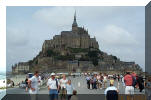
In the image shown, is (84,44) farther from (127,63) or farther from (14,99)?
(14,99)

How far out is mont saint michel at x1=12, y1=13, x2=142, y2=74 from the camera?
486 ft

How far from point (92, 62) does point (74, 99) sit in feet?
475

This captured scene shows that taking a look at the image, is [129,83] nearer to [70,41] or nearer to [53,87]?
[53,87]

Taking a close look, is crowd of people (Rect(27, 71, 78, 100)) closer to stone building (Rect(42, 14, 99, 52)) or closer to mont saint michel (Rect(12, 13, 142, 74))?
mont saint michel (Rect(12, 13, 142, 74))

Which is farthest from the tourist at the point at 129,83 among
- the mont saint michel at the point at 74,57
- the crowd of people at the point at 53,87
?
the mont saint michel at the point at 74,57

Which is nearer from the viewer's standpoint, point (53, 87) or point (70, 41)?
point (53, 87)

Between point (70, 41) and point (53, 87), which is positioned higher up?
point (70, 41)

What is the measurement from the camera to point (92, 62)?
154 m

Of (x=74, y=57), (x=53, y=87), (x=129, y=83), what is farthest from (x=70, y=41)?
(x=53, y=87)

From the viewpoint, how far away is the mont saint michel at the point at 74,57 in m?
148

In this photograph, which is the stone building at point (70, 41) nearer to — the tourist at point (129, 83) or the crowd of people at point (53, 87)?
the crowd of people at point (53, 87)

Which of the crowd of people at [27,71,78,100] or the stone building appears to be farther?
the stone building

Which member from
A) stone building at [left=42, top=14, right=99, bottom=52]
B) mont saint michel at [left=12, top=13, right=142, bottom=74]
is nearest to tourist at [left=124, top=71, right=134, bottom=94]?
mont saint michel at [left=12, top=13, right=142, bottom=74]

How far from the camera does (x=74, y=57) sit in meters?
157
